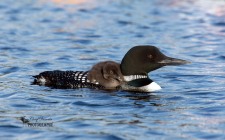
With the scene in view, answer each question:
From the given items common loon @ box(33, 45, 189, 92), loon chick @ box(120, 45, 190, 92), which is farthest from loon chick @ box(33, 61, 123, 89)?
loon chick @ box(120, 45, 190, 92)

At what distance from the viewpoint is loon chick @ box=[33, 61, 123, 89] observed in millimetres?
8586

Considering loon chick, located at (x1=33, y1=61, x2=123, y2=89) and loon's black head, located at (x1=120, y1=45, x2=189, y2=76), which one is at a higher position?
loon's black head, located at (x1=120, y1=45, x2=189, y2=76)

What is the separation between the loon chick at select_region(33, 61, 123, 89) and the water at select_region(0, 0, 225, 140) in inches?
6.3

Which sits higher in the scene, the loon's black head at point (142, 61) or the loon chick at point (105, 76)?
the loon's black head at point (142, 61)

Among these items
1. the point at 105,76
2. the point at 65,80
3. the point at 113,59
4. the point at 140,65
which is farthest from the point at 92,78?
the point at 113,59

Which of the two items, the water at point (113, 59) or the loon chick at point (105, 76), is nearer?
the water at point (113, 59)

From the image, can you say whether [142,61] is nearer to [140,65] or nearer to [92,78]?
[140,65]

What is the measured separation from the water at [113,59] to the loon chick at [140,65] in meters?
0.24

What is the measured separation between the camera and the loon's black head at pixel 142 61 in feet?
28.4

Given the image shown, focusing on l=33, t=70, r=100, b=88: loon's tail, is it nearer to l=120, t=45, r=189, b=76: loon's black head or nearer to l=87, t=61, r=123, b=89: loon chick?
l=87, t=61, r=123, b=89: loon chick

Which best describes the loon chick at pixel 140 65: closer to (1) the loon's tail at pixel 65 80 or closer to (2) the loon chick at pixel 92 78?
(2) the loon chick at pixel 92 78

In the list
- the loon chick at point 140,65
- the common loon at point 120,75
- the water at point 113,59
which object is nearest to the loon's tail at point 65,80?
the common loon at point 120,75

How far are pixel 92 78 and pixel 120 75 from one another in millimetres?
378

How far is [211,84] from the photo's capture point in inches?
365
